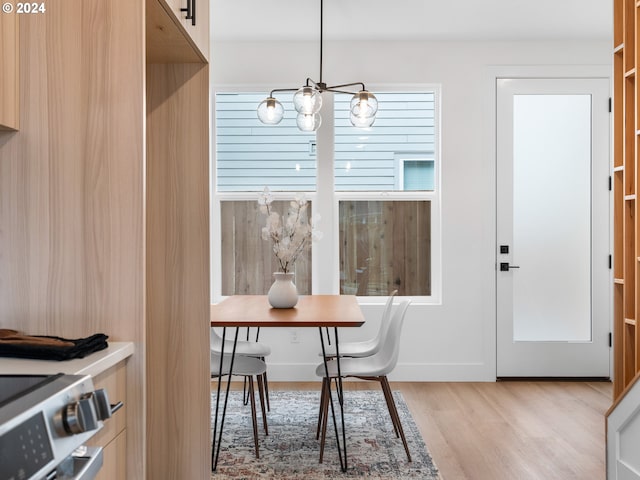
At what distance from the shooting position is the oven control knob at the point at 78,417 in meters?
0.88

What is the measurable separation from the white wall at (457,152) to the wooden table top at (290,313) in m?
1.07

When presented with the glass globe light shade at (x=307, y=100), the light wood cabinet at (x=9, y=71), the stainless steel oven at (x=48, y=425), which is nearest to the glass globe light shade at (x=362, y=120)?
the glass globe light shade at (x=307, y=100)

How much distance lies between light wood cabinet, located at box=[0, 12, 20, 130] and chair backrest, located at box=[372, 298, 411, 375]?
81.9 inches

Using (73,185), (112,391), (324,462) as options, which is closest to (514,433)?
(324,462)

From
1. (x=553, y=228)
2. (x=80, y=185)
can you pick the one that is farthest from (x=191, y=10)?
(x=553, y=228)

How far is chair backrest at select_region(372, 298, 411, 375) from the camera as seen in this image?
2.85 metres

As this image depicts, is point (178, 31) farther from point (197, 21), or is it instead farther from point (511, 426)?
point (511, 426)

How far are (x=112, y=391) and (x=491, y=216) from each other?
3652 mm

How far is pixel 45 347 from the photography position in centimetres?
117

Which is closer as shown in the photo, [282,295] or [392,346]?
[392,346]

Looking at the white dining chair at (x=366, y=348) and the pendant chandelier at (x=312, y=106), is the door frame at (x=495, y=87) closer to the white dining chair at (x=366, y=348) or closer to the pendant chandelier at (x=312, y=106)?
the white dining chair at (x=366, y=348)

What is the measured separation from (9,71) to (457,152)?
3.59 metres

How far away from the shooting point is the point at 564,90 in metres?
4.35

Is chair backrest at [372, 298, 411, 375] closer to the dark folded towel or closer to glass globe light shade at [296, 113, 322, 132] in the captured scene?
glass globe light shade at [296, 113, 322, 132]
